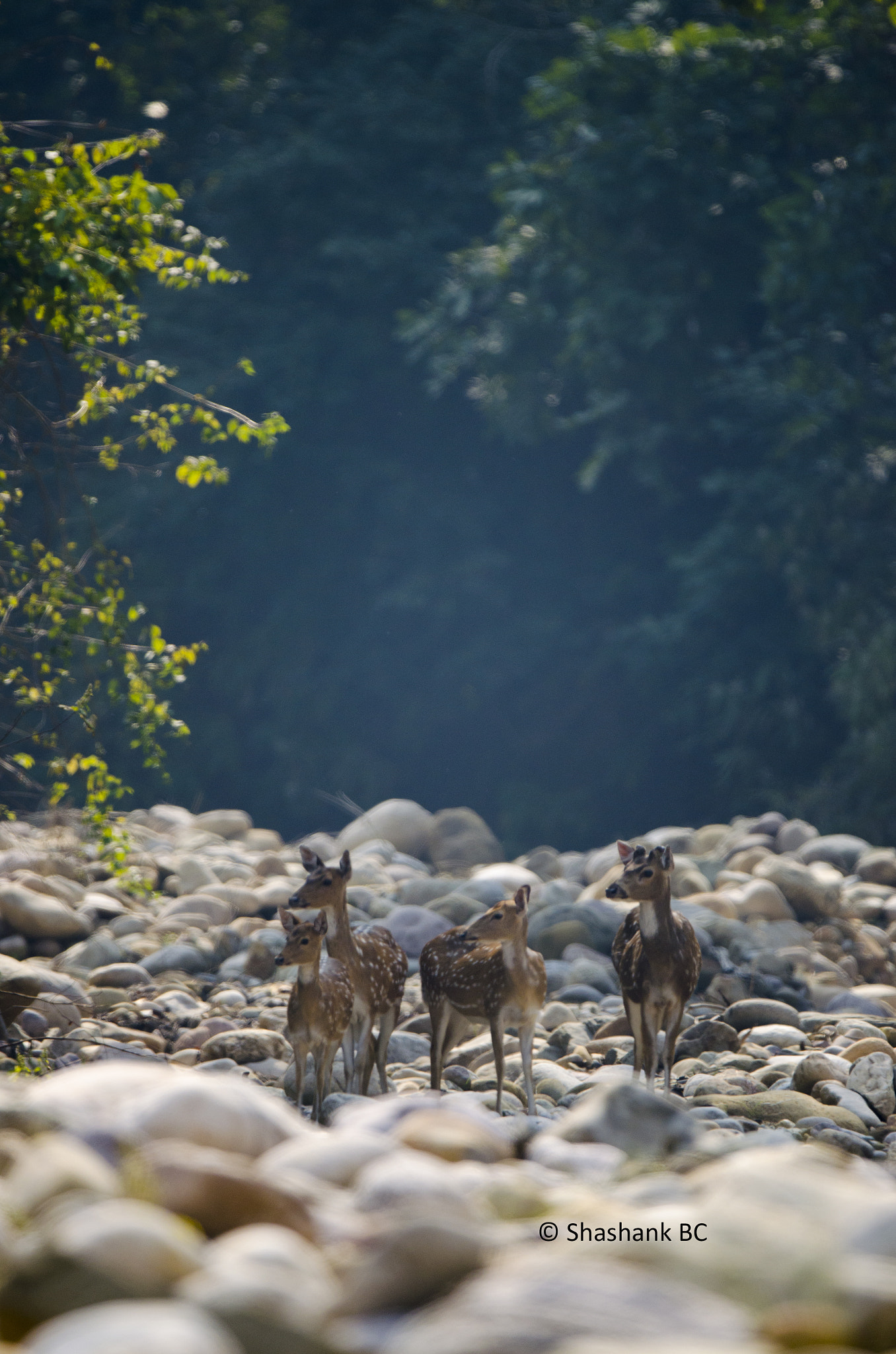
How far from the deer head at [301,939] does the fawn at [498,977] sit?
2.30 feet

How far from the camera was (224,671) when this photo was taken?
26609 millimetres

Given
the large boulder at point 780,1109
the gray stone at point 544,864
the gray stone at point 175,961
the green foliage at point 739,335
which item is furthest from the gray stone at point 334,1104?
the green foliage at point 739,335

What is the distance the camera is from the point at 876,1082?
6.69 meters

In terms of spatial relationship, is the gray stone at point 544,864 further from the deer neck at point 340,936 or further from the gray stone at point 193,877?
the deer neck at point 340,936

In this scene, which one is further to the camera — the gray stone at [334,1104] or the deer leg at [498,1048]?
Answer: the deer leg at [498,1048]

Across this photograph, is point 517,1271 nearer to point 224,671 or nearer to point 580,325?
point 580,325

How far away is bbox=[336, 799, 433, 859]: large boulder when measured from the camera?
17.0 metres

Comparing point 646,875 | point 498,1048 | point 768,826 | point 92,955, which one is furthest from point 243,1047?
point 768,826

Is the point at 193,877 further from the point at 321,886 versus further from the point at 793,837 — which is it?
the point at 793,837

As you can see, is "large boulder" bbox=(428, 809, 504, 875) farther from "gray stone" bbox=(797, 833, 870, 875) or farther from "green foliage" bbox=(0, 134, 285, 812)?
"green foliage" bbox=(0, 134, 285, 812)

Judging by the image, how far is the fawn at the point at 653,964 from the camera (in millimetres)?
6332

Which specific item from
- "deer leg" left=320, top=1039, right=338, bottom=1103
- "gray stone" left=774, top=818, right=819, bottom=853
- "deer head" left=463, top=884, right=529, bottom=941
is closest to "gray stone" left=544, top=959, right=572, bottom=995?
"deer head" left=463, top=884, right=529, bottom=941

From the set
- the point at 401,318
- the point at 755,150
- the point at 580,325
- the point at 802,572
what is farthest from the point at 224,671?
the point at 755,150

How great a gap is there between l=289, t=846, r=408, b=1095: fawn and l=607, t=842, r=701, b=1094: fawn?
1.26m
